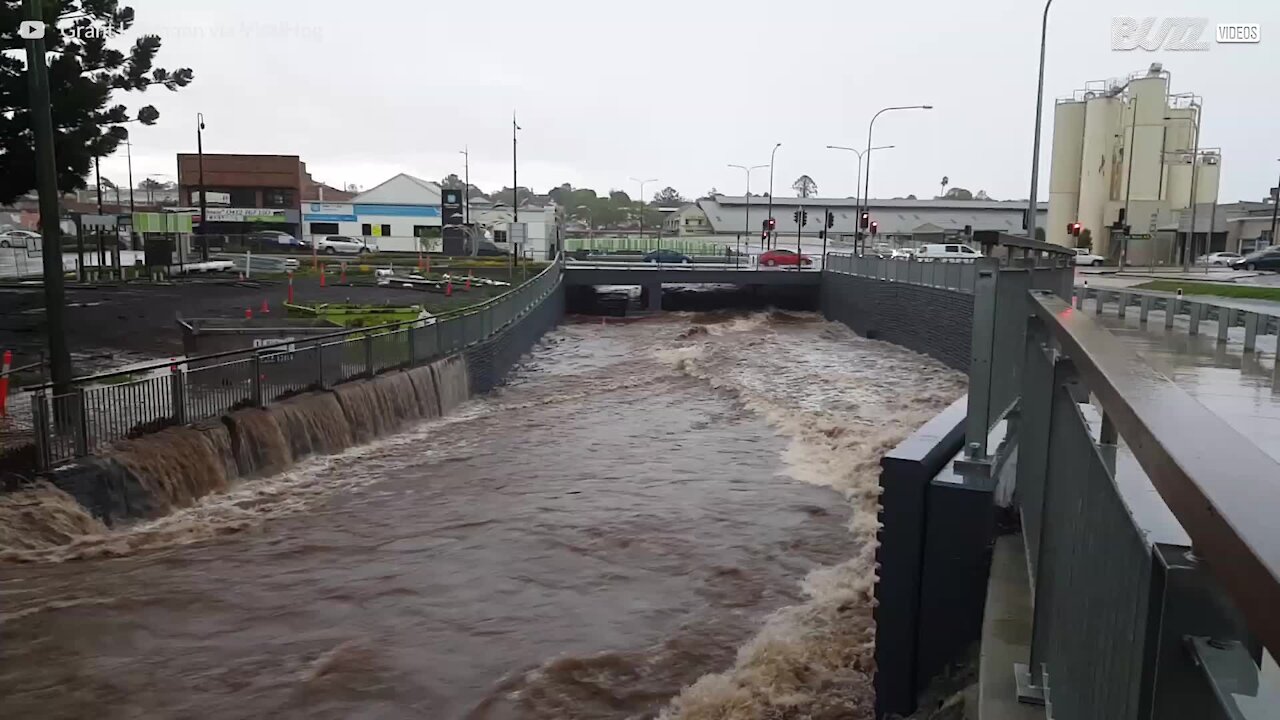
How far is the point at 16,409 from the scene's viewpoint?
542 inches

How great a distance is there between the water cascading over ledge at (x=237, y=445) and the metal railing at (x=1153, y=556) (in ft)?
33.8

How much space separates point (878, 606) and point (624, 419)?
14293mm

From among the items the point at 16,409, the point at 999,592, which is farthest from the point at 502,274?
the point at 999,592

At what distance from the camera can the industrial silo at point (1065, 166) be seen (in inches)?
2923

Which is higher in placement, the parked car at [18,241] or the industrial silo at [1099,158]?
the industrial silo at [1099,158]

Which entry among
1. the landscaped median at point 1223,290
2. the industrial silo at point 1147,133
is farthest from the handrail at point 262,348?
the industrial silo at point 1147,133

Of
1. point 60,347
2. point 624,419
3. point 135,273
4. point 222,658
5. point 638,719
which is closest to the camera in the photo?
point 638,719

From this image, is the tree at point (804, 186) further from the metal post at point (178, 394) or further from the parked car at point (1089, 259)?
the metal post at point (178, 394)

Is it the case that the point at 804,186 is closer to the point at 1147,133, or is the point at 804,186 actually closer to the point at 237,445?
the point at 1147,133

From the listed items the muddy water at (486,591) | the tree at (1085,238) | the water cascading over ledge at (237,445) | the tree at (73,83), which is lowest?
the muddy water at (486,591)

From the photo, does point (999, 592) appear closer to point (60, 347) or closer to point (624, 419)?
point (60, 347)

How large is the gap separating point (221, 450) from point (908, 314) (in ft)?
79.4

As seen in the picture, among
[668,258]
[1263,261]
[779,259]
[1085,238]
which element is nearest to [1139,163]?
[1085,238]

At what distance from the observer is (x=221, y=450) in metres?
12.7
